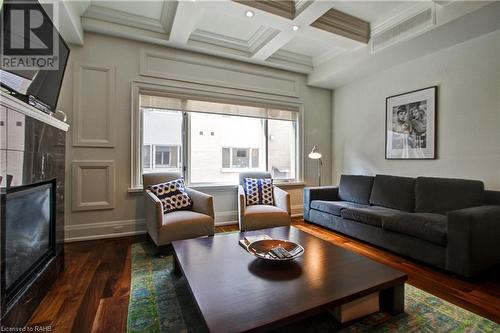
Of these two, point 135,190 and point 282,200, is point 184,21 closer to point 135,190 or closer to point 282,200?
point 135,190

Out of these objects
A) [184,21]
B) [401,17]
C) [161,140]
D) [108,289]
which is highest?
[401,17]

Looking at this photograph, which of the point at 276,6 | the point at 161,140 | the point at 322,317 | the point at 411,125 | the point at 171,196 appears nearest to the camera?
the point at 322,317

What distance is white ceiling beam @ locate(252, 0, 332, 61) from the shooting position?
2.48m

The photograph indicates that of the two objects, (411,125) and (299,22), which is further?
(411,125)

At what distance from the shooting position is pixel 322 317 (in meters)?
1.47

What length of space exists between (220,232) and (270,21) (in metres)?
2.71

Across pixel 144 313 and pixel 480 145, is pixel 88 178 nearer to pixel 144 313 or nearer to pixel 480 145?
pixel 144 313

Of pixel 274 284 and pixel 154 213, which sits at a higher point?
pixel 154 213

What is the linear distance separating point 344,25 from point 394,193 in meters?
2.23

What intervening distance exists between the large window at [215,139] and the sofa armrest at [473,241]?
103 inches

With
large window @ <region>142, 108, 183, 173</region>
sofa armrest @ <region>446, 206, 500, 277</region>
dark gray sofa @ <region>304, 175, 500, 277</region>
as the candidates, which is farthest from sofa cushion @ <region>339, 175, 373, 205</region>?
large window @ <region>142, 108, 183, 173</region>

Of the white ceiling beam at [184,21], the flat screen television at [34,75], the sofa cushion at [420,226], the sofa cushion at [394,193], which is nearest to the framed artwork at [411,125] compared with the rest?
the sofa cushion at [394,193]

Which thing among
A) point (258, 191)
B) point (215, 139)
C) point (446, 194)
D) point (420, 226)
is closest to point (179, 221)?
point (258, 191)

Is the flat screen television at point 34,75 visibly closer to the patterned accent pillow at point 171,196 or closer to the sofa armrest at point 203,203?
the patterned accent pillow at point 171,196
